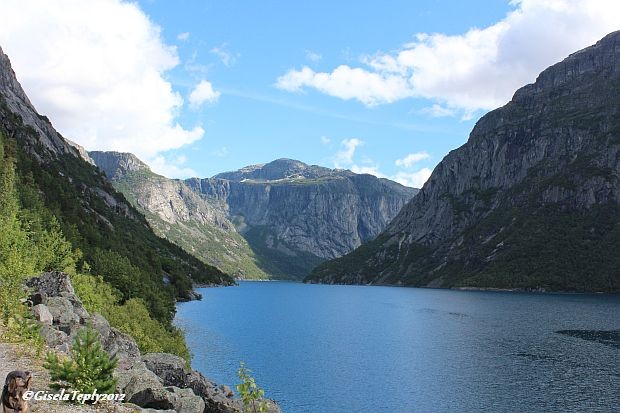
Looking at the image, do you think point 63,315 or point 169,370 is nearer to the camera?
point 169,370

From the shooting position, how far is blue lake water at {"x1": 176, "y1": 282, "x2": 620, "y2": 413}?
64438 mm

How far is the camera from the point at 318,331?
420ft

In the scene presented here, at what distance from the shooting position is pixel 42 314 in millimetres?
33938

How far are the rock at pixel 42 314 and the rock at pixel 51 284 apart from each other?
11815mm

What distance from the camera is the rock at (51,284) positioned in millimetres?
46156

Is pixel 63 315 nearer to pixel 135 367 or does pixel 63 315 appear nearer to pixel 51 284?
pixel 135 367

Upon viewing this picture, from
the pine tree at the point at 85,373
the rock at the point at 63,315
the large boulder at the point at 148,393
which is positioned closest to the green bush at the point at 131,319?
the rock at the point at 63,315

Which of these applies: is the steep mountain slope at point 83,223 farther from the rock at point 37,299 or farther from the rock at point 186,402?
the rock at point 186,402

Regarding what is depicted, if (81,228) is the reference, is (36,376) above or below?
below

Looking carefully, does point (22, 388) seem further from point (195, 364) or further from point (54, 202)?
point (54, 202)

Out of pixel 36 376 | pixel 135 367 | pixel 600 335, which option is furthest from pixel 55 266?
pixel 600 335

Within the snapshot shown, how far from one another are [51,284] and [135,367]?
22.9 meters

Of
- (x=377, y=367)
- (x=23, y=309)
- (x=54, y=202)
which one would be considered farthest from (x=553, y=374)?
(x=54, y=202)

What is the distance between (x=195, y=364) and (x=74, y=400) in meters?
64.8
